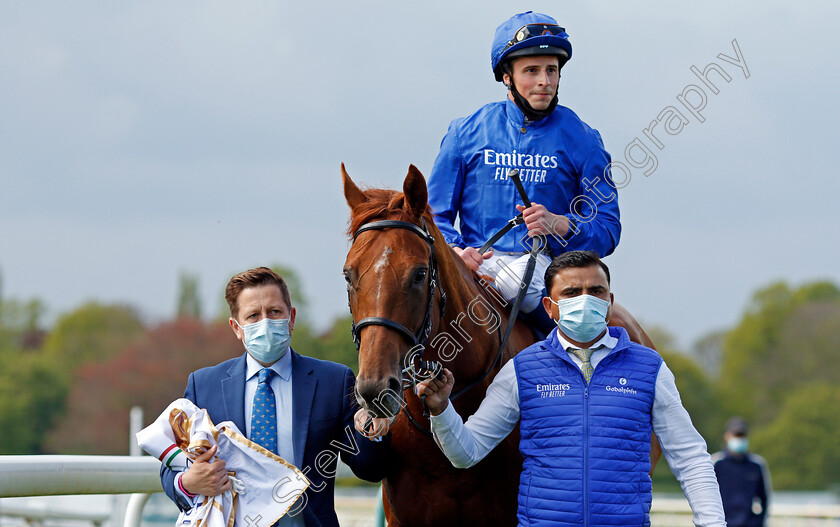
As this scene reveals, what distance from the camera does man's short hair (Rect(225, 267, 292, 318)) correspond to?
137 inches

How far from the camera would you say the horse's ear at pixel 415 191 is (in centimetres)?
342

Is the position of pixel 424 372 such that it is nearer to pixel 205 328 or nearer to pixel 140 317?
pixel 205 328

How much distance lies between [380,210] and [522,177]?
118cm

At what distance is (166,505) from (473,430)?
10.5m

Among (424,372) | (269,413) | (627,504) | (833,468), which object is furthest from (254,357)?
(833,468)

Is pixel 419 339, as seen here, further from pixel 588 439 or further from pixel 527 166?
pixel 527 166

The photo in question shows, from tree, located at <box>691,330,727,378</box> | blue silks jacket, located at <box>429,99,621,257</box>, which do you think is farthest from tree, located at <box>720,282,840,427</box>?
blue silks jacket, located at <box>429,99,621,257</box>

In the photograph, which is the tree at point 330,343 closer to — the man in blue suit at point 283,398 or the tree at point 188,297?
the man in blue suit at point 283,398

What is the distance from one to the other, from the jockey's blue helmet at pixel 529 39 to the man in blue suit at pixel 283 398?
61.8 inches

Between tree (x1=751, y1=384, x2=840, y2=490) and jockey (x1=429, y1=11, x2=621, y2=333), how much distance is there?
5107cm

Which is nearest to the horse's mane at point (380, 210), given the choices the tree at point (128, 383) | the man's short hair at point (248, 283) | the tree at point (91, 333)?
the man's short hair at point (248, 283)

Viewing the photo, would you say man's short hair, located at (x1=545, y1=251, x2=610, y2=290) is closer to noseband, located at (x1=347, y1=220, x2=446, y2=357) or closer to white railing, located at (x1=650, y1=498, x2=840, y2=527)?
noseband, located at (x1=347, y1=220, x2=446, y2=357)

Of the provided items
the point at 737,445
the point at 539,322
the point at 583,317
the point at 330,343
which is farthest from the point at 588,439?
the point at 330,343

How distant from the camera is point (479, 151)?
4.48 meters
